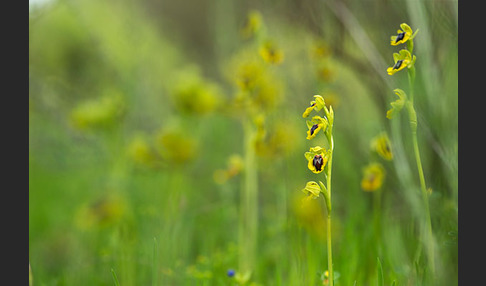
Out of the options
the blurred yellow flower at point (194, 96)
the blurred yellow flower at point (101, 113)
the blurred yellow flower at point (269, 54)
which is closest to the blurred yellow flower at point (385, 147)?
the blurred yellow flower at point (269, 54)

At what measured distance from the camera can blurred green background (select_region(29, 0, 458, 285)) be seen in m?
1.09

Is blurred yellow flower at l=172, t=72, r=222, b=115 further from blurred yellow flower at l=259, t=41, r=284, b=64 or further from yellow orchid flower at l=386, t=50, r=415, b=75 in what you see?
yellow orchid flower at l=386, t=50, r=415, b=75

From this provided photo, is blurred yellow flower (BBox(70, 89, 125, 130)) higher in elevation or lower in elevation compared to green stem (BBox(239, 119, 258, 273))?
higher

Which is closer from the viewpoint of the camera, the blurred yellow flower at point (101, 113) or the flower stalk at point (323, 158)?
the flower stalk at point (323, 158)

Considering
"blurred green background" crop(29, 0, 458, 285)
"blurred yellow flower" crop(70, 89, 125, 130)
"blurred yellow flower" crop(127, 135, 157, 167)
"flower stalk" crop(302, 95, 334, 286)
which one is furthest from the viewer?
"blurred yellow flower" crop(127, 135, 157, 167)

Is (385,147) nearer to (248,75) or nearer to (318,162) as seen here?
(318,162)

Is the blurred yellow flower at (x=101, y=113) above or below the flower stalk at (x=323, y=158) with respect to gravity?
above

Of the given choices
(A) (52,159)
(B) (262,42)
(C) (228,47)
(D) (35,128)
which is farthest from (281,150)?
(D) (35,128)

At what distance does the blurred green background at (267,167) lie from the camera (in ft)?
3.57

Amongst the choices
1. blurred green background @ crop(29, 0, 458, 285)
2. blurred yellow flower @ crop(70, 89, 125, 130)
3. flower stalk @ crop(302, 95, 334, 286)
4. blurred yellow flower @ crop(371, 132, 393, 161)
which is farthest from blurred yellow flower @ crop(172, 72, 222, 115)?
flower stalk @ crop(302, 95, 334, 286)

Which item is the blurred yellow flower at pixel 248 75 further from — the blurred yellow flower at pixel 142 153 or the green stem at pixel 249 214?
the blurred yellow flower at pixel 142 153

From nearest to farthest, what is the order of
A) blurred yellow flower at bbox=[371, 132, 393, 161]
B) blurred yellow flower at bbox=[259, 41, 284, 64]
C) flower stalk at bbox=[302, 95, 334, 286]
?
flower stalk at bbox=[302, 95, 334, 286] → blurred yellow flower at bbox=[371, 132, 393, 161] → blurred yellow flower at bbox=[259, 41, 284, 64]

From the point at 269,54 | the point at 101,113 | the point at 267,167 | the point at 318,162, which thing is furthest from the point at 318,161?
the point at 101,113

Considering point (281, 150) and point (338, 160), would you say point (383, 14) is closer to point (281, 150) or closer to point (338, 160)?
point (281, 150)
